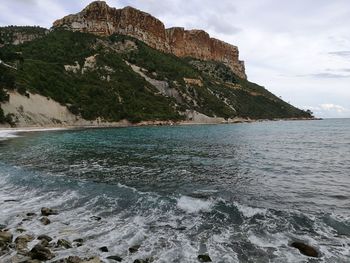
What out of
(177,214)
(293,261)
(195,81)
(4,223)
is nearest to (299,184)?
(177,214)

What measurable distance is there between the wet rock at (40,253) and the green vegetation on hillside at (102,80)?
287 feet

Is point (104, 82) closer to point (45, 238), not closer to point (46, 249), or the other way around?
point (45, 238)

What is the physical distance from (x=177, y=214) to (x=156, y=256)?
202 inches

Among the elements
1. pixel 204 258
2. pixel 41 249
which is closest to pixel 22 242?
pixel 41 249

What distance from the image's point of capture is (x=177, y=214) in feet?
55.6

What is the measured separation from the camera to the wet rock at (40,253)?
1152cm

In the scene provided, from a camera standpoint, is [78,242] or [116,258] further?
[78,242]

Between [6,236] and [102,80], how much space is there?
13465 centimetres

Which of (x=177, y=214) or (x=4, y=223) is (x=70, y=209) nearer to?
(x=4, y=223)

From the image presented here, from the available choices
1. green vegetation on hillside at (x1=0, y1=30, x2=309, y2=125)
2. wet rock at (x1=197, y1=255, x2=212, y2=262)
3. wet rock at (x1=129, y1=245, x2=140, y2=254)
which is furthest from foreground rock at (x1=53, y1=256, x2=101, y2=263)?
green vegetation on hillside at (x1=0, y1=30, x2=309, y2=125)

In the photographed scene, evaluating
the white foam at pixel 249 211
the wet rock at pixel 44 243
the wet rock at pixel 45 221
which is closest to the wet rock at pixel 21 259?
the wet rock at pixel 44 243

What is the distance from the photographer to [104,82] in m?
142

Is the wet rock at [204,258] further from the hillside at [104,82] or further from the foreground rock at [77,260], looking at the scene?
the hillside at [104,82]

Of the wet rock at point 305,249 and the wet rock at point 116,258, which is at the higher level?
the wet rock at point 305,249
